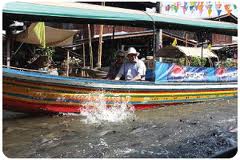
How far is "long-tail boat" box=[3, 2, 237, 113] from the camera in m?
7.06

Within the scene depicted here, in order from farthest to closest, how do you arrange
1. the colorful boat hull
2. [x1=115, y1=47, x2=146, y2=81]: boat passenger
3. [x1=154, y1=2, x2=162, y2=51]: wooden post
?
[x1=154, y1=2, x2=162, y2=51]: wooden post → [x1=115, y1=47, x2=146, y2=81]: boat passenger → the colorful boat hull

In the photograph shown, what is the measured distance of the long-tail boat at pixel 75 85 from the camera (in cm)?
706

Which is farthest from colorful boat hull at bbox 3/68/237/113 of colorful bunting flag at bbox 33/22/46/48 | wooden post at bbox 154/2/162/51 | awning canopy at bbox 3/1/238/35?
wooden post at bbox 154/2/162/51

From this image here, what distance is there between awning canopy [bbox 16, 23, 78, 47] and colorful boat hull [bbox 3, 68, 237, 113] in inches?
213

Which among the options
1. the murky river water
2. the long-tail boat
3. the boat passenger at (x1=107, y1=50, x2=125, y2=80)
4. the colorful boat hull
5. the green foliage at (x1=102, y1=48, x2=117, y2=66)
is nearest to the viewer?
the murky river water

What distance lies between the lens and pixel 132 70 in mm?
8828

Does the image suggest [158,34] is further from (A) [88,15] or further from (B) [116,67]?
(A) [88,15]

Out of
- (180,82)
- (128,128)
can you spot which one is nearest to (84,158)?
(128,128)

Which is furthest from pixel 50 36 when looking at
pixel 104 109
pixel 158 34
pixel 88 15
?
pixel 88 15

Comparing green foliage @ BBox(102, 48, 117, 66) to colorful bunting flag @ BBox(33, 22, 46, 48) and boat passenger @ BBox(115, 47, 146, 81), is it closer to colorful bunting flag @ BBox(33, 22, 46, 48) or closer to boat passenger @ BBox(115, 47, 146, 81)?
colorful bunting flag @ BBox(33, 22, 46, 48)

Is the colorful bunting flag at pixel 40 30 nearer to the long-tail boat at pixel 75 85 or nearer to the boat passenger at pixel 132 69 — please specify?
the long-tail boat at pixel 75 85

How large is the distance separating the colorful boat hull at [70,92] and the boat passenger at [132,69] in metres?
0.36

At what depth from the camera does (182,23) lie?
30.8 ft

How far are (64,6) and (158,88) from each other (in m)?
3.04
